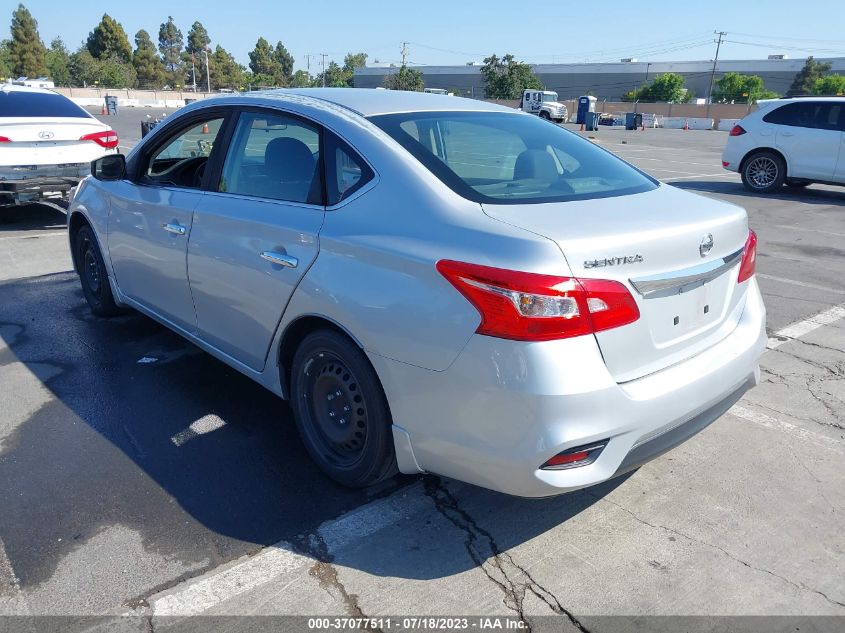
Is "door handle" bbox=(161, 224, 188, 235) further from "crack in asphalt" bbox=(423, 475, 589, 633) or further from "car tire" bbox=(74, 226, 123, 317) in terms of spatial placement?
"crack in asphalt" bbox=(423, 475, 589, 633)

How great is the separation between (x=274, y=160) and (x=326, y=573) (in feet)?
6.61

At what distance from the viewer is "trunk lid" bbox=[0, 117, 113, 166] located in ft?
27.4

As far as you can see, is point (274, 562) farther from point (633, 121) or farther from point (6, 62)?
point (6, 62)

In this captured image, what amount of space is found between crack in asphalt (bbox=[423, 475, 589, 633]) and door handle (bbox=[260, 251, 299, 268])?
123 centimetres

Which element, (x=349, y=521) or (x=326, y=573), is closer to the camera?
(x=326, y=573)

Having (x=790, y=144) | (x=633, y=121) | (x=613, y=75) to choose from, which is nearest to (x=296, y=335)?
(x=790, y=144)

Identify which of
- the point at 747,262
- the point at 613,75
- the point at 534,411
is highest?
the point at 613,75

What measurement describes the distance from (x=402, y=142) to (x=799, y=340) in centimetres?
392

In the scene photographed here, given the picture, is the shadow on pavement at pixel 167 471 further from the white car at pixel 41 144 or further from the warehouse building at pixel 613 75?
the warehouse building at pixel 613 75

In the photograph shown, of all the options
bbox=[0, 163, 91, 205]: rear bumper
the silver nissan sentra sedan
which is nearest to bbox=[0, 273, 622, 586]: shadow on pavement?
the silver nissan sentra sedan

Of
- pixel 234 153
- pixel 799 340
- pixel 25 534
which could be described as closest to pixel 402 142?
pixel 234 153

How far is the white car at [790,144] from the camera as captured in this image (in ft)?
39.9

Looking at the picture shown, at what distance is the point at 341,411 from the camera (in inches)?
124

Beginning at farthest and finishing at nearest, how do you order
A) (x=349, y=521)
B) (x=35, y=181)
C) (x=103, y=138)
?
(x=103, y=138) < (x=35, y=181) < (x=349, y=521)
